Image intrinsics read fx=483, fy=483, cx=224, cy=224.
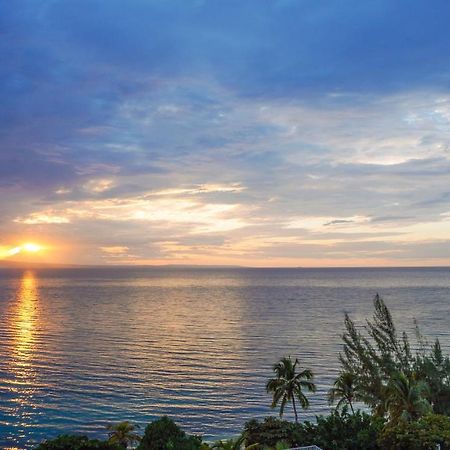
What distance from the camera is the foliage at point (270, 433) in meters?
45.9

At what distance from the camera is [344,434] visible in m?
42.2

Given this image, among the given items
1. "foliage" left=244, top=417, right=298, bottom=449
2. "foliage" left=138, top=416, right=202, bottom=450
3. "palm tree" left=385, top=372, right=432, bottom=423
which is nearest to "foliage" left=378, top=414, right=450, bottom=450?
"palm tree" left=385, top=372, right=432, bottom=423

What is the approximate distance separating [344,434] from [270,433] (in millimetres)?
7739

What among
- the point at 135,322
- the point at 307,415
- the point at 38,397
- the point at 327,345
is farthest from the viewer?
the point at 135,322

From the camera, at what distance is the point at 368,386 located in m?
63.9

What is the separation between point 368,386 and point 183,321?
350 ft

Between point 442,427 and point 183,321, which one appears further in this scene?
point 183,321

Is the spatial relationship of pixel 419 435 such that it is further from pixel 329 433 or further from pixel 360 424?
pixel 329 433

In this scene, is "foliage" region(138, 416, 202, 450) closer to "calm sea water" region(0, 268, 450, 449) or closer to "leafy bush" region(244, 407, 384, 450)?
"leafy bush" region(244, 407, 384, 450)

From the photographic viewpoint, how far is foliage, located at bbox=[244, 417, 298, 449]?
45938mm

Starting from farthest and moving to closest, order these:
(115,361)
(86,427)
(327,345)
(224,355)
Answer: (327,345), (224,355), (115,361), (86,427)

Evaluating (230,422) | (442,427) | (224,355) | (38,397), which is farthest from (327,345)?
(442,427)

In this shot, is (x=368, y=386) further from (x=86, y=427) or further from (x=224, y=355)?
(x=224, y=355)

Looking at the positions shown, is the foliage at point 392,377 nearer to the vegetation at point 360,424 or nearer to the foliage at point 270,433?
the vegetation at point 360,424
